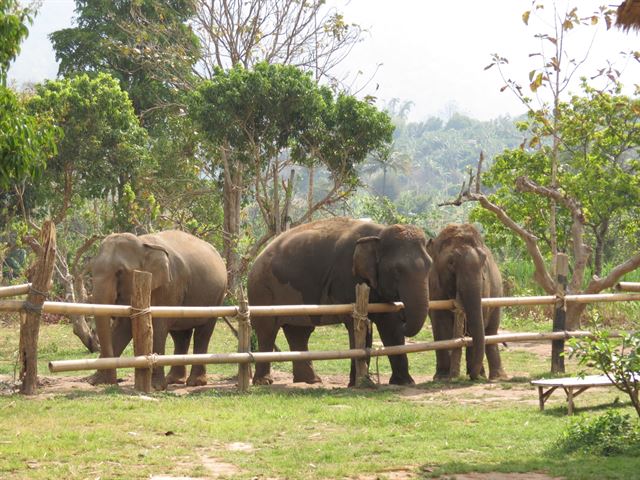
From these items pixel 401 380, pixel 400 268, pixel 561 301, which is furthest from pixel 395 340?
pixel 561 301

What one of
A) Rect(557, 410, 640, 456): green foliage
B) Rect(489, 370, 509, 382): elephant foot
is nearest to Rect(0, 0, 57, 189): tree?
Rect(557, 410, 640, 456): green foliage

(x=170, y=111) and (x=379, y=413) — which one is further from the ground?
(x=170, y=111)

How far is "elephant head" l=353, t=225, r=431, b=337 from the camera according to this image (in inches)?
522

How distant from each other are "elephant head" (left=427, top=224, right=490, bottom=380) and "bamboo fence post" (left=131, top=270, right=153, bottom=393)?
4396mm

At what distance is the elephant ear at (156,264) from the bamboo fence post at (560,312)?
5.58m

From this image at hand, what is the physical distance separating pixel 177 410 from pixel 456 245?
5.24 meters

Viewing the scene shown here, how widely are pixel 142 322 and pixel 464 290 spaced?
451 centimetres

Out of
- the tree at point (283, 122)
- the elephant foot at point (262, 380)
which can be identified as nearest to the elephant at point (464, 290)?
the elephant foot at point (262, 380)

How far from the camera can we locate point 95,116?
2194 cm

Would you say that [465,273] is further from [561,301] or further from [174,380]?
[174,380]

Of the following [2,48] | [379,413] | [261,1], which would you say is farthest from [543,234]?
[2,48]

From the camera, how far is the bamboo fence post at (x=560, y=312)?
47.9 ft

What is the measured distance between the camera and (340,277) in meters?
14.3

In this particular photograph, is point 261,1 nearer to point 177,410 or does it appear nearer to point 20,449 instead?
point 177,410
